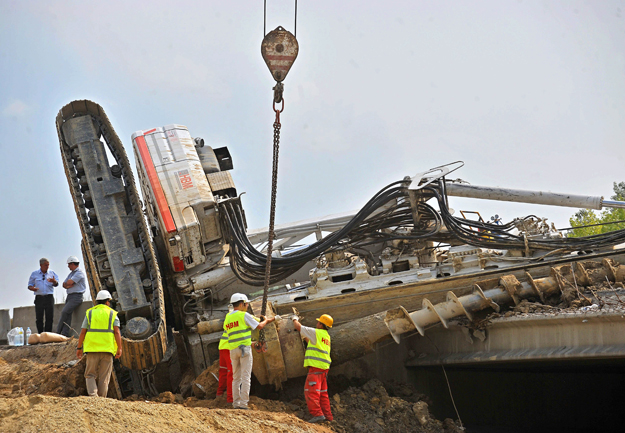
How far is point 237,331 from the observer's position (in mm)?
7031

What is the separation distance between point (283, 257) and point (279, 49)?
15.2 feet

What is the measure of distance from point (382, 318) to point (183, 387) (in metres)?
2.95

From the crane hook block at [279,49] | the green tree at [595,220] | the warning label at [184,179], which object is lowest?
the green tree at [595,220]

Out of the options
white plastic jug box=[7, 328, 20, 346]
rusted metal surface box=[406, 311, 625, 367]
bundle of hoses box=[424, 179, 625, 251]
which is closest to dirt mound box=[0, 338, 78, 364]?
white plastic jug box=[7, 328, 20, 346]

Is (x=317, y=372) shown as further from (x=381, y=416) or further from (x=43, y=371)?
(x=43, y=371)

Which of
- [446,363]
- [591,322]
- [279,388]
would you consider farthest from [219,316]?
[591,322]

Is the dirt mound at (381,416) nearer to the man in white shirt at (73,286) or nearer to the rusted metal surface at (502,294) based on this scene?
the rusted metal surface at (502,294)

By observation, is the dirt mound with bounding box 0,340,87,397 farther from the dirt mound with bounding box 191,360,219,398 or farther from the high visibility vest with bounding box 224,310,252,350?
the high visibility vest with bounding box 224,310,252,350

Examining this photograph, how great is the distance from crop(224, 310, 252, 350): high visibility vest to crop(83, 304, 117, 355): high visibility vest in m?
1.26

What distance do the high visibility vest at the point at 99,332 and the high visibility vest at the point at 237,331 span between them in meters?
1.26

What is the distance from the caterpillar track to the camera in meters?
8.77

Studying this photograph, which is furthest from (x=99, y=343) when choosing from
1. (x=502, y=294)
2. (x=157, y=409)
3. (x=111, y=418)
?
(x=502, y=294)

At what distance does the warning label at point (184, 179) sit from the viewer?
1016 centimetres

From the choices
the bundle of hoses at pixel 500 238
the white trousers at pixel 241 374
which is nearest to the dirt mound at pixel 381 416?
the white trousers at pixel 241 374
